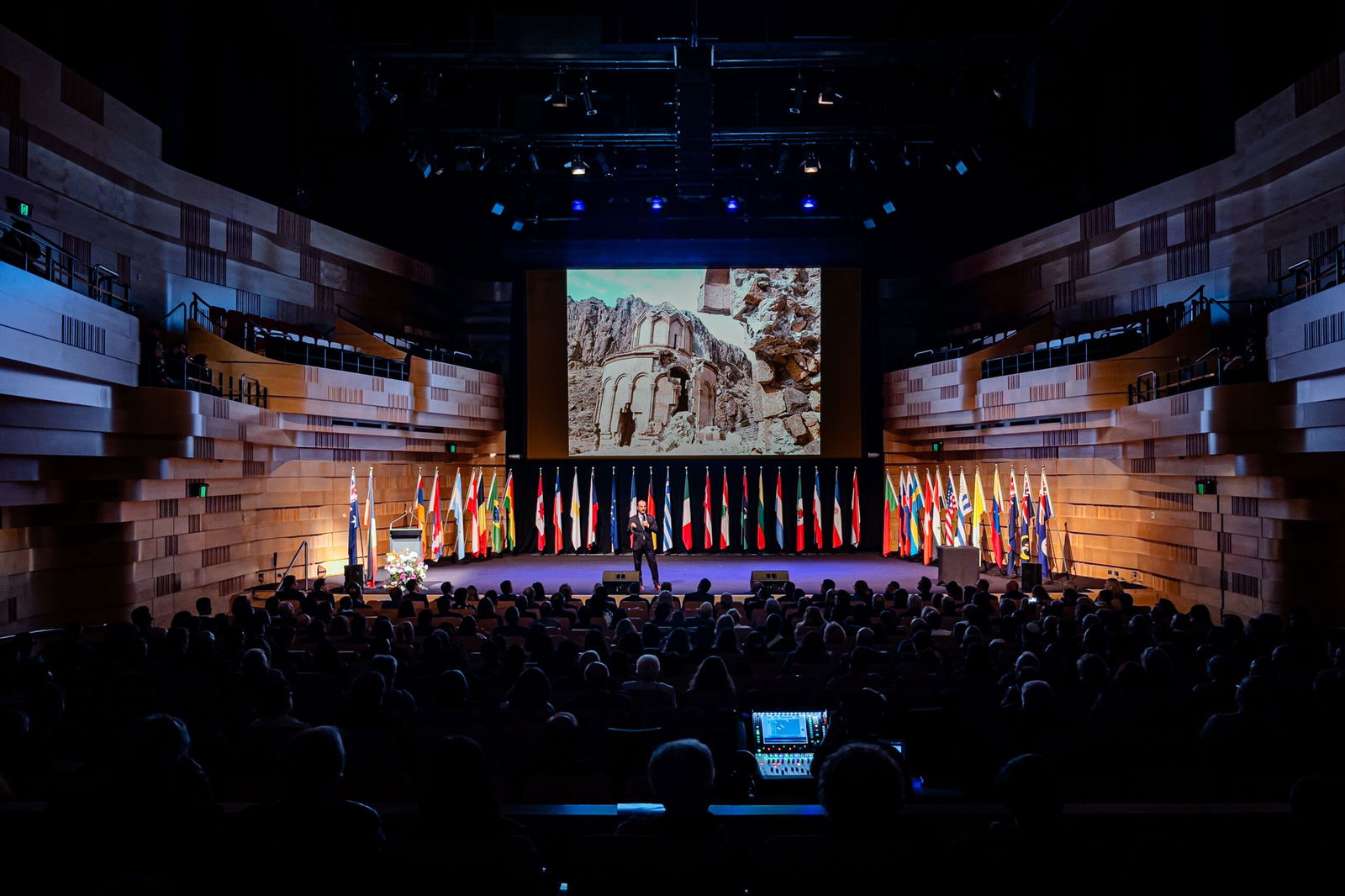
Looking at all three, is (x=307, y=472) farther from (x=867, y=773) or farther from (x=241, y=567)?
(x=867, y=773)

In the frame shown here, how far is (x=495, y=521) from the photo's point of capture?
2370 centimetres

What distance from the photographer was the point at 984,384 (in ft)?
64.3

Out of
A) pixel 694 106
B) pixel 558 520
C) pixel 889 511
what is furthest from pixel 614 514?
pixel 694 106

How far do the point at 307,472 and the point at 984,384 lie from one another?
14387mm

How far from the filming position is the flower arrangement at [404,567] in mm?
17422

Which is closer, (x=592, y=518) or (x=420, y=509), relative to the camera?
(x=420, y=509)

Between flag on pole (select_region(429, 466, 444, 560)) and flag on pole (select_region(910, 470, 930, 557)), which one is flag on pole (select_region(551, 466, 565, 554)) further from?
flag on pole (select_region(910, 470, 930, 557))

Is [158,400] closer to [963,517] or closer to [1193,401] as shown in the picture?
[1193,401]

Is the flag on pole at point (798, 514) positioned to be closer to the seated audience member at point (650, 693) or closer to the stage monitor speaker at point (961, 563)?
the stage monitor speaker at point (961, 563)

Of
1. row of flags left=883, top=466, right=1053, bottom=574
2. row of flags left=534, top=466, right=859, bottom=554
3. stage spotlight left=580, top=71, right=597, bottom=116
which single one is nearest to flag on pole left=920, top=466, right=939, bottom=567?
row of flags left=883, top=466, right=1053, bottom=574

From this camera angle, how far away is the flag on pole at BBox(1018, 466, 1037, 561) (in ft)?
59.3

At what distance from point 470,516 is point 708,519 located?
6.05m

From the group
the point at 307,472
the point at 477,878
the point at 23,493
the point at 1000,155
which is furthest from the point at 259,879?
the point at 1000,155

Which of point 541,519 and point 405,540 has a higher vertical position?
point 541,519
